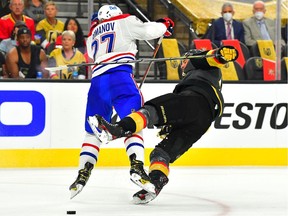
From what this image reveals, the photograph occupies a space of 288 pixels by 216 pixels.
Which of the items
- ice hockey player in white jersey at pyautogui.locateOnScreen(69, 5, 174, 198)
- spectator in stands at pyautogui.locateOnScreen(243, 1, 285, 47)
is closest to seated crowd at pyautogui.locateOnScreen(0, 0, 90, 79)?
spectator in stands at pyautogui.locateOnScreen(243, 1, 285, 47)

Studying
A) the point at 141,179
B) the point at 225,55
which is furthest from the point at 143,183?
the point at 225,55

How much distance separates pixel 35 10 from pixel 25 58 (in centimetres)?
47

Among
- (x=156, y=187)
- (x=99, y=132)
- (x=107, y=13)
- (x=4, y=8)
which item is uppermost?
(x=107, y=13)

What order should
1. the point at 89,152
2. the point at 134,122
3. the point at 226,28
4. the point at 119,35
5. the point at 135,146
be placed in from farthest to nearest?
the point at 226,28 → the point at 119,35 → the point at 89,152 → the point at 135,146 → the point at 134,122

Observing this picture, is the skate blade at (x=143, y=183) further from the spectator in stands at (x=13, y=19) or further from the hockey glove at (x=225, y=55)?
the spectator in stands at (x=13, y=19)

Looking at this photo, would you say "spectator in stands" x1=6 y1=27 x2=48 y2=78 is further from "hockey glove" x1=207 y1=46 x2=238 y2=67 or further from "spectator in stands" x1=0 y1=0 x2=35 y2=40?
"hockey glove" x1=207 y1=46 x2=238 y2=67

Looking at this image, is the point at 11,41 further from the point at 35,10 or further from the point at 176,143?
the point at 176,143

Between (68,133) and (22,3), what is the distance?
1.28 metres

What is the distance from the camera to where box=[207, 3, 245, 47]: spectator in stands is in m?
8.81

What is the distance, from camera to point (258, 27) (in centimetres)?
890

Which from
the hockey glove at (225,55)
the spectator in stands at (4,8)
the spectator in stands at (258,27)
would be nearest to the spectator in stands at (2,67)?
the spectator in stands at (4,8)

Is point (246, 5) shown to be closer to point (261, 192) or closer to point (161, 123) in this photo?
point (261, 192)

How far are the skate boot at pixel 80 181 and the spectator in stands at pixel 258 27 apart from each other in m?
→ 3.62

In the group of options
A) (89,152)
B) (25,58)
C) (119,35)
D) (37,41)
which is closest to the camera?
(89,152)
